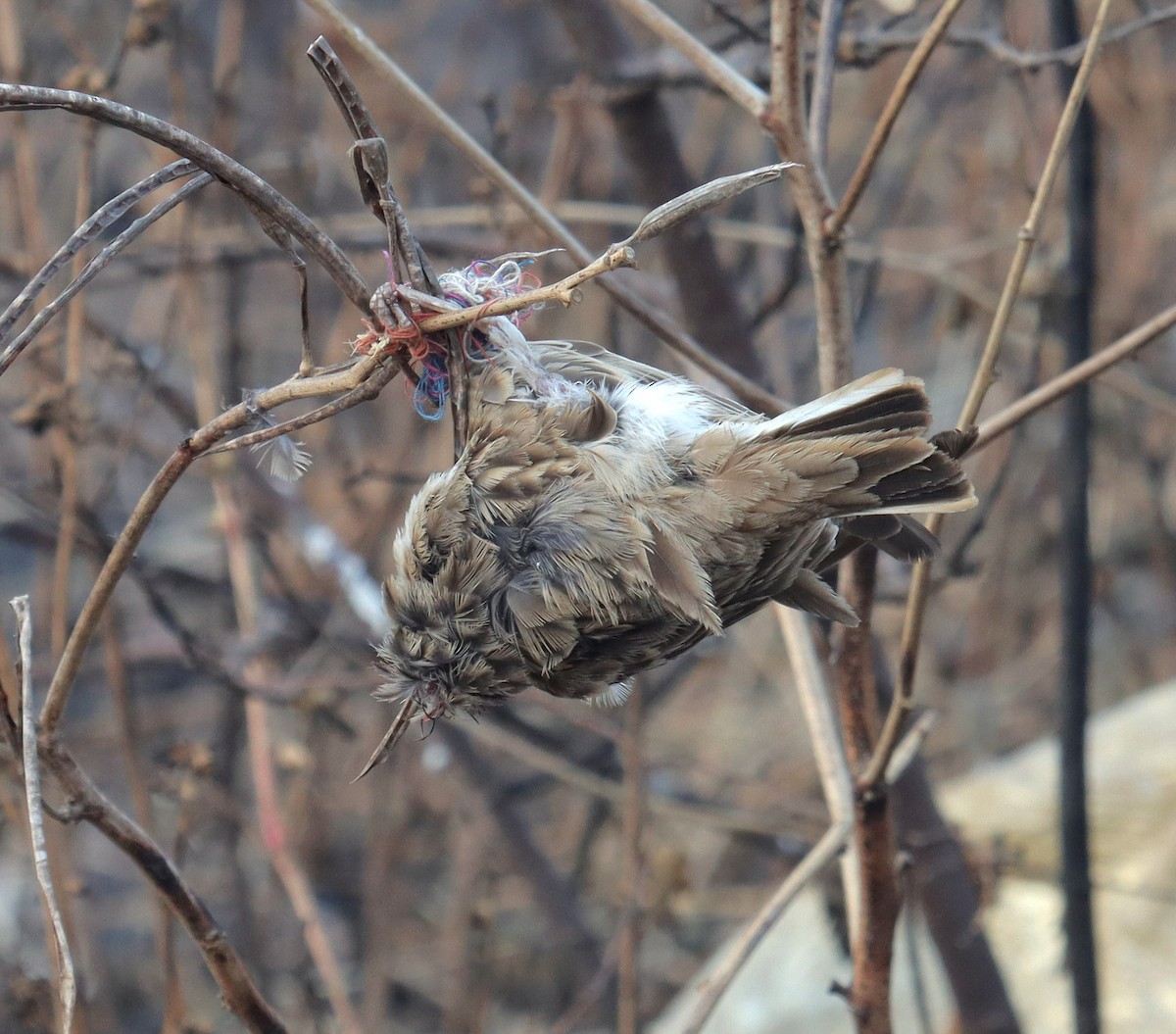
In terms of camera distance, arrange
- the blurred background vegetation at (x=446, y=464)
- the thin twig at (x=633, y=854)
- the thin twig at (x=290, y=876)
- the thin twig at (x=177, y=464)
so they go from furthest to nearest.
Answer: the blurred background vegetation at (x=446, y=464) → the thin twig at (x=290, y=876) → the thin twig at (x=633, y=854) → the thin twig at (x=177, y=464)

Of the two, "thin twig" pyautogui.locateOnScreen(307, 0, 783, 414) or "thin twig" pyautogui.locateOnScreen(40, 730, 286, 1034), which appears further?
"thin twig" pyautogui.locateOnScreen(307, 0, 783, 414)

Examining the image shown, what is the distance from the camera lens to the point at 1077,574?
2.55 meters

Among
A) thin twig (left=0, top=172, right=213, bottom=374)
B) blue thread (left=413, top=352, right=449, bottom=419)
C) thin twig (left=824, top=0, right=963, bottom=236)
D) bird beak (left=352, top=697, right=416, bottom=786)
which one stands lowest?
bird beak (left=352, top=697, right=416, bottom=786)

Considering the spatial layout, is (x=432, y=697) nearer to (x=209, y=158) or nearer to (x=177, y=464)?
(x=177, y=464)

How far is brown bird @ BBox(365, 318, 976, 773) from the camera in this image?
5.08 feet

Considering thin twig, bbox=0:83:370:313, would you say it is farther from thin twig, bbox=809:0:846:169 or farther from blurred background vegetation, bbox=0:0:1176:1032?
blurred background vegetation, bbox=0:0:1176:1032

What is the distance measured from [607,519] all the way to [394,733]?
38 centimetres

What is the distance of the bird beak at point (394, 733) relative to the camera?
1389 millimetres

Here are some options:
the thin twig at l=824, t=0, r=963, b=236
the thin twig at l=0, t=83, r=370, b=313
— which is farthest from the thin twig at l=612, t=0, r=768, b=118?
the thin twig at l=0, t=83, r=370, b=313

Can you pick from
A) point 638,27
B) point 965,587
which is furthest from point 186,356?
point 965,587

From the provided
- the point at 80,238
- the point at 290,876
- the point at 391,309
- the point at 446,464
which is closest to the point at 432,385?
the point at 391,309

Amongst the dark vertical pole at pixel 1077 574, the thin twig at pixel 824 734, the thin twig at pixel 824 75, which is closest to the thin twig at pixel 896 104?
the thin twig at pixel 824 75

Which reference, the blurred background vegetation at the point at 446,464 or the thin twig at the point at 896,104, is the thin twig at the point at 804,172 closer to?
the thin twig at the point at 896,104

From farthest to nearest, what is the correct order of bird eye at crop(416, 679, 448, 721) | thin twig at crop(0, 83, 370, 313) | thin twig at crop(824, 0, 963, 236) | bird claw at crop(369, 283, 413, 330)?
bird eye at crop(416, 679, 448, 721) < thin twig at crop(824, 0, 963, 236) < bird claw at crop(369, 283, 413, 330) < thin twig at crop(0, 83, 370, 313)
